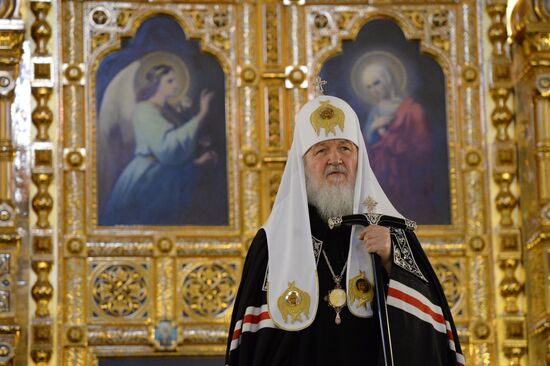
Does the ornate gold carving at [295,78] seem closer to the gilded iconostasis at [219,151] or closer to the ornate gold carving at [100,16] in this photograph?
the gilded iconostasis at [219,151]

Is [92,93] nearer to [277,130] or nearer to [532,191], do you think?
[277,130]

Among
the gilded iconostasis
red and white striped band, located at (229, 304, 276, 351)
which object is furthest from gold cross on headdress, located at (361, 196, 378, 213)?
the gilded iconostasis

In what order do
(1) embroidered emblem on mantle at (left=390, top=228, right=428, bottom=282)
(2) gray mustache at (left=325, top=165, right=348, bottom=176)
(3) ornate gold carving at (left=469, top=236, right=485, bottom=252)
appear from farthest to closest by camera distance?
(3) ornate gold carving at (left=469, top=236, right=485, bottom=252)
(2) gray mustache at (left=325, top=165, right=348, bottom=176)
(1) embroidered emblem on mantle at (left=390, top=228, right=428, bottom=282)

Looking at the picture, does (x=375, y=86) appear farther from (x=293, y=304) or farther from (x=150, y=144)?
(x=293, y=304)

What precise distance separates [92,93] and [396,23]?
216 centimetres

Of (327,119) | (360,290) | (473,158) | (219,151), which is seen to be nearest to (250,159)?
(219,151)

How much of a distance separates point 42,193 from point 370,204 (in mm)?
3535

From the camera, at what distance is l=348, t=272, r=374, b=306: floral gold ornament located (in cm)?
764

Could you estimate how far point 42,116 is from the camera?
426 inches

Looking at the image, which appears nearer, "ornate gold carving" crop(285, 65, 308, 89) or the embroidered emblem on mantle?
the embroidered emblem on mantle

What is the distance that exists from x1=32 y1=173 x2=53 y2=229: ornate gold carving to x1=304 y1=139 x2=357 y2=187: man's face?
3128 mm

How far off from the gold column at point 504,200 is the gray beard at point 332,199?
3267 mm

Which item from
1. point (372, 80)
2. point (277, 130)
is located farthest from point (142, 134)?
point (372, 80)

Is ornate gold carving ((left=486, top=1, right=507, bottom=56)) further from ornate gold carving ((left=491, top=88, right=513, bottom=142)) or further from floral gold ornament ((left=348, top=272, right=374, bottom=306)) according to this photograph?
floral gold ornament ((left=348, top=272, right=374, bottom=306))
